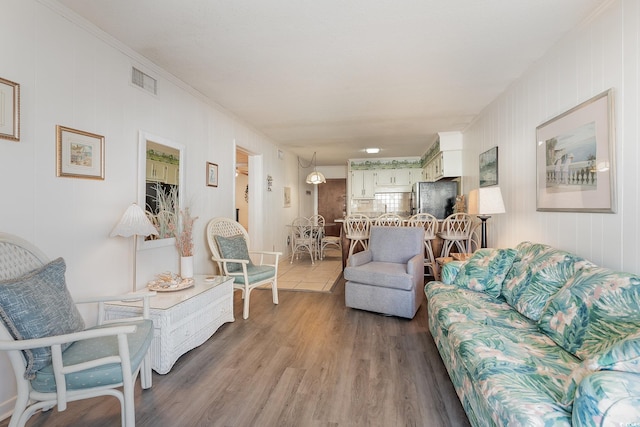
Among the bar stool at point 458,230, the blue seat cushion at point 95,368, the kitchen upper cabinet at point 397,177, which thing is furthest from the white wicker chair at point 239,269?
the kitchen upper cabinet at point 397,177

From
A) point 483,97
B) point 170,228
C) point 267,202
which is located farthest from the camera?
point 267,202

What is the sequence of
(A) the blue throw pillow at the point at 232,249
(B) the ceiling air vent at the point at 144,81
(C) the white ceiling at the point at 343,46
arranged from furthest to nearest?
(A) the blue throw pillow at the point at 232,249 → (B) the ceiling air vent at the point at 144,81 → (C) the white ceiling at the point at 343,46

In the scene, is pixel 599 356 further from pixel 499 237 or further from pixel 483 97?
pixel 483 97

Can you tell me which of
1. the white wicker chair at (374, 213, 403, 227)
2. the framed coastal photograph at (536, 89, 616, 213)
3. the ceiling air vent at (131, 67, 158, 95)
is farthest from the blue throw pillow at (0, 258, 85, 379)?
the white wicker chair at (374, 213, 403, 227)

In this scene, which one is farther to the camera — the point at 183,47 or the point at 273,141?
the point at 273,141

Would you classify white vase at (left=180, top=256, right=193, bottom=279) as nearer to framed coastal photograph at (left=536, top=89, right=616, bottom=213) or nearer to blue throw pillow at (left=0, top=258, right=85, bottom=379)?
blue throw pillow at (left=0, top=258, right=85, bottom=379)

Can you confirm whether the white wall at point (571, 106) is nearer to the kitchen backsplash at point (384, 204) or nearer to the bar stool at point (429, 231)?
the bar stool at point (429, 231)

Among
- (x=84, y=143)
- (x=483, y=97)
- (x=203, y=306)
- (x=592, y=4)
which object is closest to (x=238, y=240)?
(x=203, y=306)

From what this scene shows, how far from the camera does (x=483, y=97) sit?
11.9ft

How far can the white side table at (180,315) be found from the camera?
2.10 metres

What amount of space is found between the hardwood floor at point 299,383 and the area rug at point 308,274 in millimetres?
1391

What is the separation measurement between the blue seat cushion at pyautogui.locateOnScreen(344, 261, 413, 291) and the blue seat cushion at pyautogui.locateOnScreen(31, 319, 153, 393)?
2.16 m

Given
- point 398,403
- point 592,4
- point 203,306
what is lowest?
point 398,403

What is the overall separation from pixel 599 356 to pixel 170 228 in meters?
3.08
